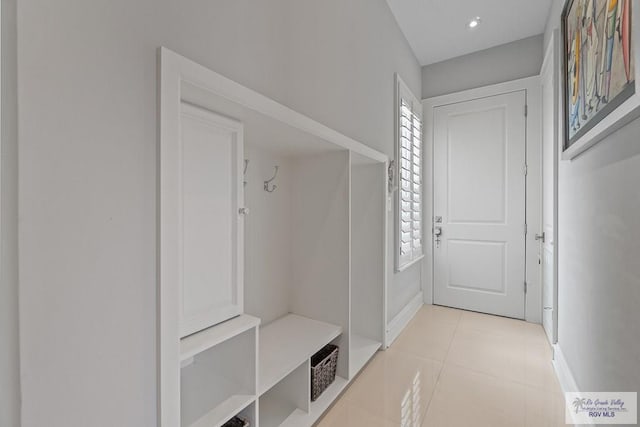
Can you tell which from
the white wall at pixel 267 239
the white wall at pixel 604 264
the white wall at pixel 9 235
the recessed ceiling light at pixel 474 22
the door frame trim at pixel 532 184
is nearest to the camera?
the white wall at pixel 9 235

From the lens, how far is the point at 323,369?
1.69 meters

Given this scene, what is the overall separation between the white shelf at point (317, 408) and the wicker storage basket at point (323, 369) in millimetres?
28

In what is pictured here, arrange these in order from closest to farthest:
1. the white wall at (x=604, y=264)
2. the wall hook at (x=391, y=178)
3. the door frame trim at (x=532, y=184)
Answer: the white wall at (x=604, y=264) → the wall hook at (x=391, y=178) → the door frame trim at (x=532, y=184)

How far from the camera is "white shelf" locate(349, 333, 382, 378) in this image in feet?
6.40

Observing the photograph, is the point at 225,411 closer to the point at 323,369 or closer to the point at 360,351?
the point at 323,369

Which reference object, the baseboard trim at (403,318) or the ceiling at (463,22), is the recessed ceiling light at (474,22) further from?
the baseboard trim at (403,318)

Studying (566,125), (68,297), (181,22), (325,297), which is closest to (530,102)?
(566,125)

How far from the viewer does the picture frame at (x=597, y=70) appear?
0.92 meters

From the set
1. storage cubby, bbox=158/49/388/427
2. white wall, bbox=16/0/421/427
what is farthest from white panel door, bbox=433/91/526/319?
white wall, bbox=16/0/421/427

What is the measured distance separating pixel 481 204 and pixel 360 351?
6.90 ft

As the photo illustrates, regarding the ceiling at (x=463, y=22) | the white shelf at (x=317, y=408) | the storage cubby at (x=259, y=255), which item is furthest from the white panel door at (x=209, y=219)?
the ceiling at (x=463, y=22)

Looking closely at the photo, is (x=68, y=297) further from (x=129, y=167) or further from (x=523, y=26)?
(x=523, y=26)

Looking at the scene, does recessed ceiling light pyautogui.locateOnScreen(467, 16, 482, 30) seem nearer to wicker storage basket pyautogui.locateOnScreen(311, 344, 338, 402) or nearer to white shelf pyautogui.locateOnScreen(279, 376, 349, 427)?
wicker storage basket pyautogui.locateOnScreen(311, 344, 338, 402)

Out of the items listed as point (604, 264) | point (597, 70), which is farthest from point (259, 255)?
point (597, 70)
